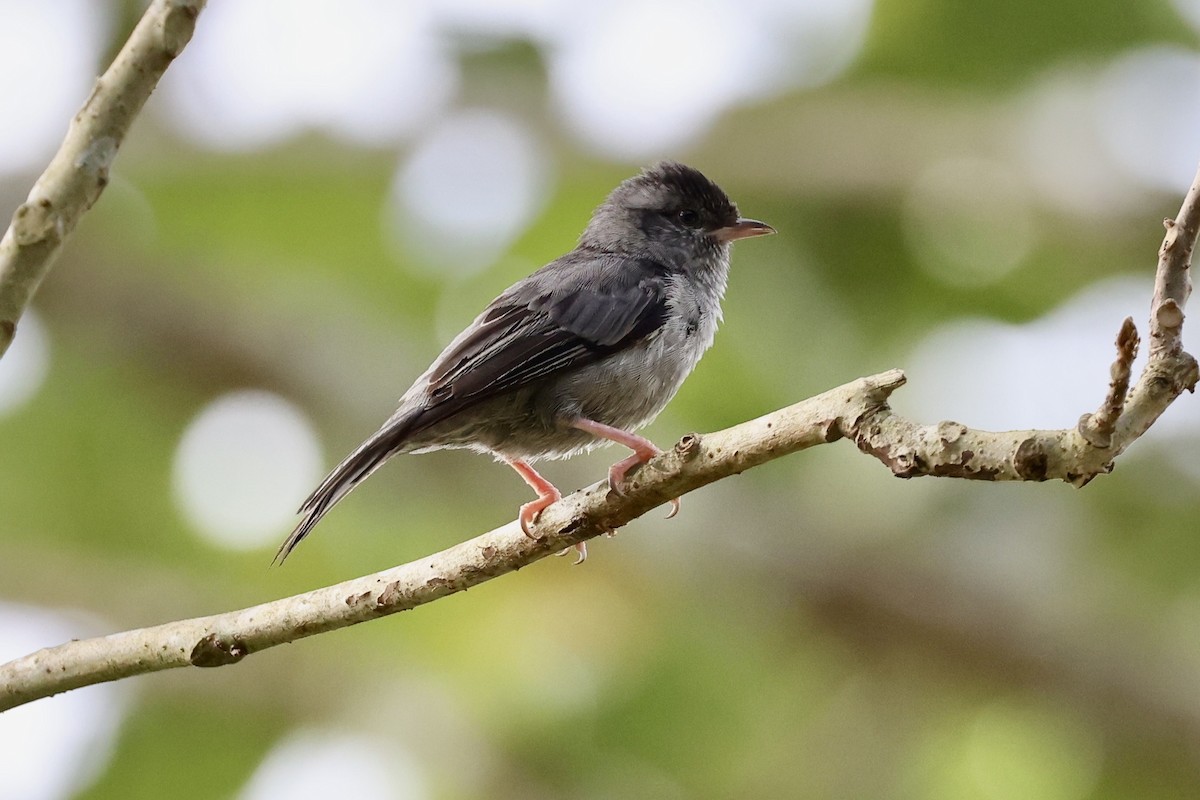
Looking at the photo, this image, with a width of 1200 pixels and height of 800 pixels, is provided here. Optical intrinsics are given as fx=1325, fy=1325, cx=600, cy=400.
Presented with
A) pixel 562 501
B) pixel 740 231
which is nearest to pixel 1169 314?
pixel 562 501

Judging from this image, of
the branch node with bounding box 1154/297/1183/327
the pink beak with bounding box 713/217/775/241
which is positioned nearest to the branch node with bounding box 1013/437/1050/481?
the branch node with bounding box 1154/297/1183/327

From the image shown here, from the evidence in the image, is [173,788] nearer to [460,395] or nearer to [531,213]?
[531,213]

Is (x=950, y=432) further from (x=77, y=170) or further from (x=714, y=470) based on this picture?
(x=77, y=170)

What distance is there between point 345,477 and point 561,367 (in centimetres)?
108

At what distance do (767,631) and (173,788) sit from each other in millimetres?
3987

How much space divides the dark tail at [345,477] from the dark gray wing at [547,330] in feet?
0.52

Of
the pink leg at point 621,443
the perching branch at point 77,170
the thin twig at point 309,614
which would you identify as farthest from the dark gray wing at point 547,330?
the perching branch at point 77,170

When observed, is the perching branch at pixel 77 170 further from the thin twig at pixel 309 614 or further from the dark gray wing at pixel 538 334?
the dark gray wing at pixel 538 334

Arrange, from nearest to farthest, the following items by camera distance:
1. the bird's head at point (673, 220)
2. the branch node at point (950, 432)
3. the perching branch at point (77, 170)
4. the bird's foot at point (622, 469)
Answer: the branch node at point (950, 432), the perching branch at point (77, 170), the bird's foot at point (622, 469), the bird's head at point (673, 220)

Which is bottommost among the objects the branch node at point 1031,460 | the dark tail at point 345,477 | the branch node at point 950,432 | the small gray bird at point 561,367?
the branch node at point 1031,460

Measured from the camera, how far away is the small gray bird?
16.4ft

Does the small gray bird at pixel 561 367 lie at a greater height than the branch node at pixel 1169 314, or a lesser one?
greater

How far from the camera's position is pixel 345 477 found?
450 cm

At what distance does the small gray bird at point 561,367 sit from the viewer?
501 cm
